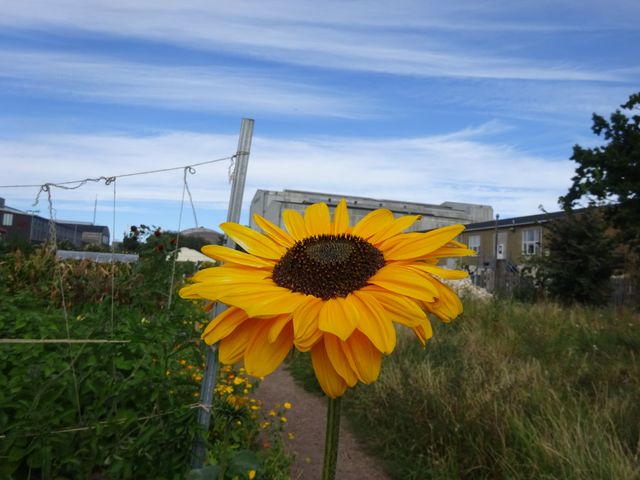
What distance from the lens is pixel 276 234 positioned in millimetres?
1184

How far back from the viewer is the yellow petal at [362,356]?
77cm

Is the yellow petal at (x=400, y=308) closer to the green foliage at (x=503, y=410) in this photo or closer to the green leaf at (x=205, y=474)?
the green leaf at (x=205, y=474)

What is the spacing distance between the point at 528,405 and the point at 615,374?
1.71m

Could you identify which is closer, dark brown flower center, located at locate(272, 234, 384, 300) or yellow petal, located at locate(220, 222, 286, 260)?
dark brown flower center, located at locate(272, 234, 384, 300)

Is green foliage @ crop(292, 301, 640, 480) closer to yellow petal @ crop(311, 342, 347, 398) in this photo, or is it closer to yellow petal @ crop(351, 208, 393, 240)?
yellow petal @ crop(351, 208, 393, 240)

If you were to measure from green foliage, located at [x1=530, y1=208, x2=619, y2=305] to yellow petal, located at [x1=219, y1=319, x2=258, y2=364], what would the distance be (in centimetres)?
1847

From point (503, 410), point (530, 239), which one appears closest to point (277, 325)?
point (503, 410)

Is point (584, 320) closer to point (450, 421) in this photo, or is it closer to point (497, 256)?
point (450, 421)

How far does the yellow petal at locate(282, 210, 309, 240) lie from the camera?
1181 mm

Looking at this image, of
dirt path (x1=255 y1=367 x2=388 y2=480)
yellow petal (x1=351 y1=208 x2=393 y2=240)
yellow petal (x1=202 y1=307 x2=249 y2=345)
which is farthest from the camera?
dirt path (x1=255 y1=367 x2=388 y2=480)

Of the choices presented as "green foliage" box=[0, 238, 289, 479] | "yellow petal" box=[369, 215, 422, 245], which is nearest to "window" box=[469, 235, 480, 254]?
"green foliage" box=[0, 238, 289, 479]

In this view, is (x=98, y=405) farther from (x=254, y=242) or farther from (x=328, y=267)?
(x=328, y=267)

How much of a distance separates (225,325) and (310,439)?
483cm

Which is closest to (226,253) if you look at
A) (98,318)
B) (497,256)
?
(98,318)
